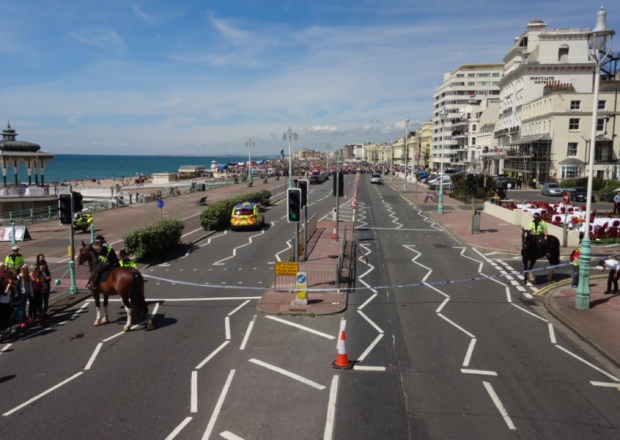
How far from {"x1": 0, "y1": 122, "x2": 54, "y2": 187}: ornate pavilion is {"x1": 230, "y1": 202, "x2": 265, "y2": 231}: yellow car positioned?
26.3 meters

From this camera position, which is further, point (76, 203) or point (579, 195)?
point (579, 195)

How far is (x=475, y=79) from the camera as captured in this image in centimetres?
13925

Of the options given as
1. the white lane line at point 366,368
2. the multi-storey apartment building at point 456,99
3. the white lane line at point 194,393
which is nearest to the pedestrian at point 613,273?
the white lane line at point 366,368

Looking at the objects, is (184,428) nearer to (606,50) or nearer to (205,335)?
(205,335)

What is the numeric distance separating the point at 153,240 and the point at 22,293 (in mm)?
9076

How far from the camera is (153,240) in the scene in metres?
21.7

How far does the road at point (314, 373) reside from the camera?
26.2 ft

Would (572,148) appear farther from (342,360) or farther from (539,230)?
(342,360)

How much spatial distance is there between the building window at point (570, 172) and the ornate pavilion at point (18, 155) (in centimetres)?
5964

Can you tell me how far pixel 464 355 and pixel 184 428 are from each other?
6123mm

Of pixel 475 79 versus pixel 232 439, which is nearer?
pixel 232 439

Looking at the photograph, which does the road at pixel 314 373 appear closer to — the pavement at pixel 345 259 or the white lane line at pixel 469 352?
the white lane line at pixel 469 352

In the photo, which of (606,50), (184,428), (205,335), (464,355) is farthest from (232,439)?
(606,50)

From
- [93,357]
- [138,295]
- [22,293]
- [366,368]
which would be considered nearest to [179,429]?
[366,368]
